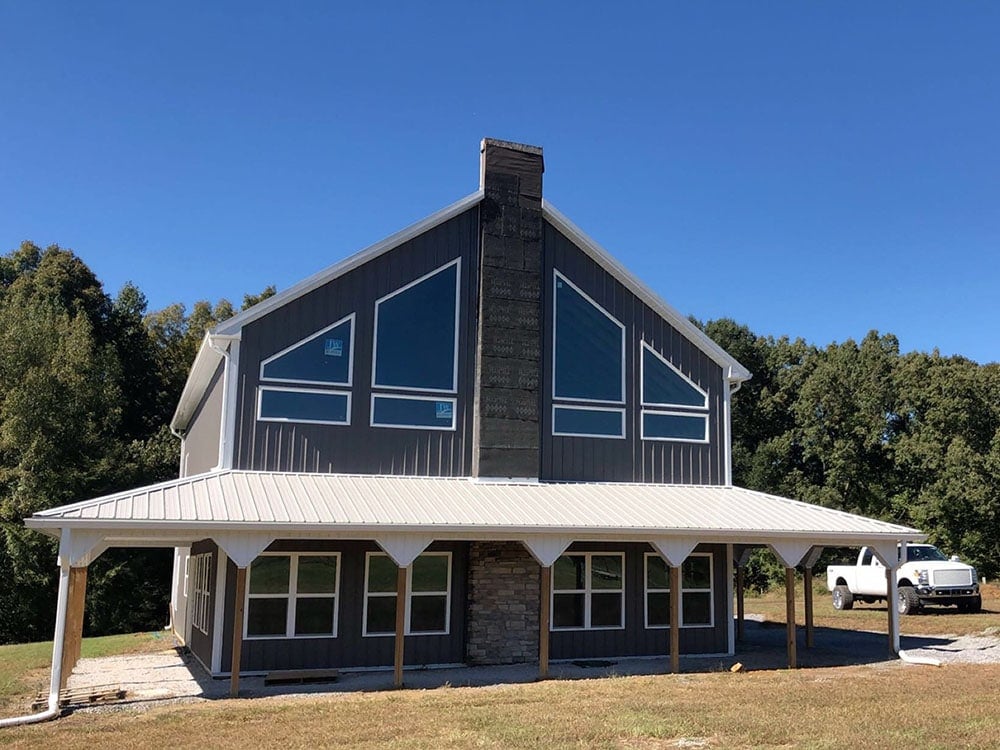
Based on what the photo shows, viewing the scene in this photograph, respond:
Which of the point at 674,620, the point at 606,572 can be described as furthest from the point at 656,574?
the point at 674,620

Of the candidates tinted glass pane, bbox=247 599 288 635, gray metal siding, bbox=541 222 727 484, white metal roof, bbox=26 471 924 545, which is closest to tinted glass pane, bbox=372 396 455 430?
white metal roof, bbox=26 471 924 545

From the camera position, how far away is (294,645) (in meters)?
14.7

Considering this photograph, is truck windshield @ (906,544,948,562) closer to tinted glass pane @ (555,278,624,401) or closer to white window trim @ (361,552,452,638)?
tinted glass pane @ (555,278,624,401)

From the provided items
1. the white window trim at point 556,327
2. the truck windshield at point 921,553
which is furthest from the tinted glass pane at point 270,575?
the truck windshield at point 921,553

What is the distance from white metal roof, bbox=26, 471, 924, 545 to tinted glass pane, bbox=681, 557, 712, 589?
130 centimetres

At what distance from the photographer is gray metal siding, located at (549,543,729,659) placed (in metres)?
16.4

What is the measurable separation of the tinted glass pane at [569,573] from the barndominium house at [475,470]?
3 cm

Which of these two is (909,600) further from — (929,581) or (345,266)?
(345,266)

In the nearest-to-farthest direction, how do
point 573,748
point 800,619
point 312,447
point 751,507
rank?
1. point 573,748
2. point 312,447
3. point 751,507
4. point 800,619

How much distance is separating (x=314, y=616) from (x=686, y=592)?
22.6 feet

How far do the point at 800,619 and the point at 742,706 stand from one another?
A: 14515 millimetres

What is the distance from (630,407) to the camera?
696 inches

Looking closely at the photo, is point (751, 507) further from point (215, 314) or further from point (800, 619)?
point (215, 314)

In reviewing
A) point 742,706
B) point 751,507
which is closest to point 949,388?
point 751,507
